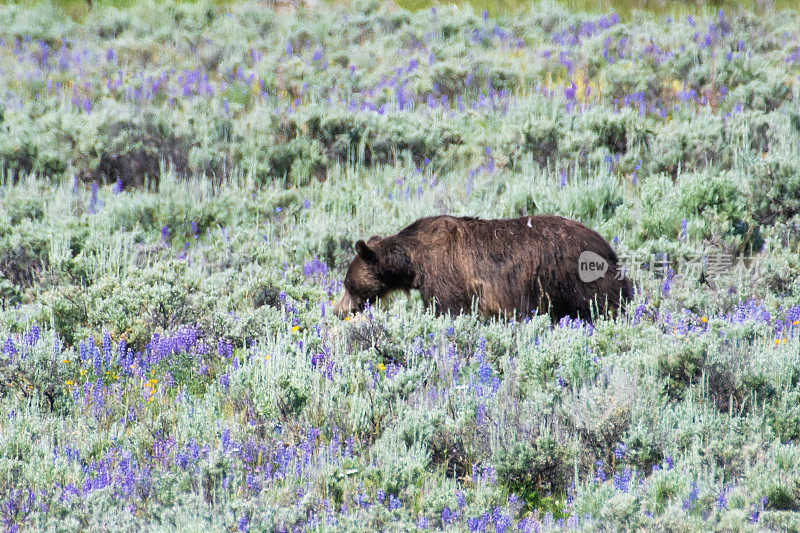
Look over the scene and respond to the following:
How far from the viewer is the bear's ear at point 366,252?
19.8 ft

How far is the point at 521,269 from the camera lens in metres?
5.64

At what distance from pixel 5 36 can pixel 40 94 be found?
4.97 metres

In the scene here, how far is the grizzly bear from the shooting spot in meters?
5.63

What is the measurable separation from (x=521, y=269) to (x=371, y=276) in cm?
119

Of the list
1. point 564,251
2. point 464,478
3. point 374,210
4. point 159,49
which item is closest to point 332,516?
point 464,478

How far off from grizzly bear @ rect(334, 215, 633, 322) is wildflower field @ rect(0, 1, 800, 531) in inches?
8.7

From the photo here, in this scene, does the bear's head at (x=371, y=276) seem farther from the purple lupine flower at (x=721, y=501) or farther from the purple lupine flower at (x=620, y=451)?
the purple lupine flower at (x=721, y=501)

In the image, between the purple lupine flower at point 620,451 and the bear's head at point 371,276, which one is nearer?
the purple lupine flower at point 620,451

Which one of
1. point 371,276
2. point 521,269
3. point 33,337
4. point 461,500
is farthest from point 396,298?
point 461,500

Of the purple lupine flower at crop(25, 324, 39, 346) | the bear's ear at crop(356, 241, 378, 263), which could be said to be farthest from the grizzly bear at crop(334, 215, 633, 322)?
the purple lupine flower at crop(25, 324, 39, 346)

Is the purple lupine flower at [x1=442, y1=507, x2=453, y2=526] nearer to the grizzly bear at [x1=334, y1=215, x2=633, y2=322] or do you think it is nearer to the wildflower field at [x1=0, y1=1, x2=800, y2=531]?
the wildflower field at [x1=0, y1=1, x2=800, y2=531]

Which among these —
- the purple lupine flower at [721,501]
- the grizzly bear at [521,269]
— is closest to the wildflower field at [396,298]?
the purple lupine flower at [721,501]

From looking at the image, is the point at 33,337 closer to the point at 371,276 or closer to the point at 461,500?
the point at 371,276

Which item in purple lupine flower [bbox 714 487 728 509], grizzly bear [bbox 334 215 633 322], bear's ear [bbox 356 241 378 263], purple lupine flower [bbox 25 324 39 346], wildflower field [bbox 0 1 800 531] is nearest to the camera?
purple lupine flower [bbox 714 487 728 509]
